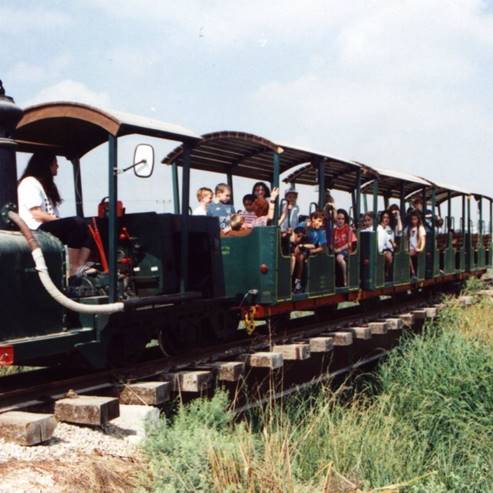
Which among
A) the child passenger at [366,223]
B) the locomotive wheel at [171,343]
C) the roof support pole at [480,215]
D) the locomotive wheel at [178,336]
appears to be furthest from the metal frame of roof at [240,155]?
the roof support pole at [480,215]

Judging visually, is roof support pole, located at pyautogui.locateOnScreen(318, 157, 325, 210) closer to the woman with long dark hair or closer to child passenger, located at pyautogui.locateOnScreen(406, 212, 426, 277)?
the woman with long dark hair

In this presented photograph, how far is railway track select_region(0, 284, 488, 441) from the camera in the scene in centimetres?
558

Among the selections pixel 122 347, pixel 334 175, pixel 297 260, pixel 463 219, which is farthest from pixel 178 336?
pixel 463 219

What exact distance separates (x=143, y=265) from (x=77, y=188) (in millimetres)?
985

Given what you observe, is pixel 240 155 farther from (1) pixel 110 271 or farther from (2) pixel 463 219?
(2) pixel 463 219

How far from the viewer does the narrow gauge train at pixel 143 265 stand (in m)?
5.83

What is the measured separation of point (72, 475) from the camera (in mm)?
4336

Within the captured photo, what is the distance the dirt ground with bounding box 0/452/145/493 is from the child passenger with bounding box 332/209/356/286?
7444 mm

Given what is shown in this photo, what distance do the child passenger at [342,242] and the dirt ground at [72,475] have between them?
24.4ft

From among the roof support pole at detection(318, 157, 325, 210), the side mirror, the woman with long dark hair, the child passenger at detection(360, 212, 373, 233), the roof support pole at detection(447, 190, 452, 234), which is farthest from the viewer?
the roof support pole at detection(447, 190, 452, 234)

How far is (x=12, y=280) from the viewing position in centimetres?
579

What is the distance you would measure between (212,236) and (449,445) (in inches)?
135

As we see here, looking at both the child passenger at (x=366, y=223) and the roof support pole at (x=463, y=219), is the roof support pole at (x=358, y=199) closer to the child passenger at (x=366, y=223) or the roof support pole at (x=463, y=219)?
the child passenger at (x=366, y=223)

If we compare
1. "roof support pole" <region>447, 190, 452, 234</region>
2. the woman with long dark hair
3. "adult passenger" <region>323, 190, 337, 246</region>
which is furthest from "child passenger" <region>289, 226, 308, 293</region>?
"roof support pole" <region>447, 190, 452, 234</region>
